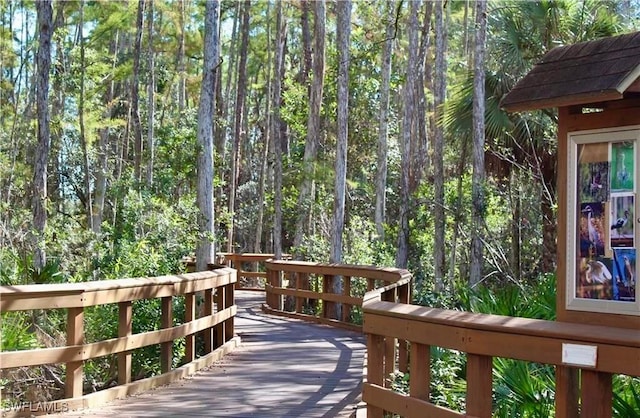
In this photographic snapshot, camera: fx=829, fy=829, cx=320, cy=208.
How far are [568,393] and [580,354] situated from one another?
293 millimetres

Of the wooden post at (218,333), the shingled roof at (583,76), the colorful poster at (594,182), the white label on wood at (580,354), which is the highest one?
the shingled roof at (583,76)

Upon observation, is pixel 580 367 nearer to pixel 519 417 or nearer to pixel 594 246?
pixel 594 246

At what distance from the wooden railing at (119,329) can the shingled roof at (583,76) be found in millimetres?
3907

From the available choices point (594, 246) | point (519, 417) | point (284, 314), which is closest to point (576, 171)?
point (594, 246)

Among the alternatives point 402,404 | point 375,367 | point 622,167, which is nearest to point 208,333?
point 375,367

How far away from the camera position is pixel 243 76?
1243 inches

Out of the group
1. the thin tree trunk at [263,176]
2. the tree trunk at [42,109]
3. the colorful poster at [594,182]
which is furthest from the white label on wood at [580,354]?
the thin tree trunk at [263,176]

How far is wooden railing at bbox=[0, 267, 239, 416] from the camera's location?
662 cm

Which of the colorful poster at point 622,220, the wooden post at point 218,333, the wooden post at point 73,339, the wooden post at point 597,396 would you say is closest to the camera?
the wooden post at point 597,396

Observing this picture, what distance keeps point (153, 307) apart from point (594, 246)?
6824 mm

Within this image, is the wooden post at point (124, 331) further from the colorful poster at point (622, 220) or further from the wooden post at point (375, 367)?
the colorful poster at point (622, 220)

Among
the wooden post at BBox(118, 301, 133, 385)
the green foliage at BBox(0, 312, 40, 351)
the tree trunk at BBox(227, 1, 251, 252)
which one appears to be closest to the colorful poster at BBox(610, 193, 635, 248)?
the wooden post at BBox(118, 301, 133, 385)

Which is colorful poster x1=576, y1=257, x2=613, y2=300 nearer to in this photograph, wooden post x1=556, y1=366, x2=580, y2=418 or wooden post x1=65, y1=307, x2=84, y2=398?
wooden post x1=556, y1=366, x2=580, y2=418

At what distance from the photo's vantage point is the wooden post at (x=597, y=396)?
4305 mm
